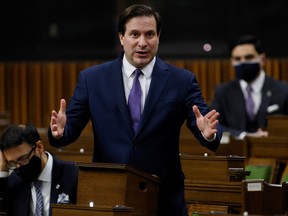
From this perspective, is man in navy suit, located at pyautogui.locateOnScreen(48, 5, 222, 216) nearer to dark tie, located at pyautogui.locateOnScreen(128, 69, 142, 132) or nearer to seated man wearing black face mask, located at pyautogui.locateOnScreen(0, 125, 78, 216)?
dark tie, located at pyautogui.locateOnScreen(128, 69, 142, 132)

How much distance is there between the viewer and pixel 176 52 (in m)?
10.6

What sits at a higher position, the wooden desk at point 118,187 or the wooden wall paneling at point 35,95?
the wooden wall paneling at point 35,95

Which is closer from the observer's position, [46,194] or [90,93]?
[90,93]

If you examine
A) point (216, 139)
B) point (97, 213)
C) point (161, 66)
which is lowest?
point (97, 213)

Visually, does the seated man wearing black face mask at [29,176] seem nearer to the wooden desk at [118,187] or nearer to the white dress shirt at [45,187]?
the white dress shirt at [45,187]

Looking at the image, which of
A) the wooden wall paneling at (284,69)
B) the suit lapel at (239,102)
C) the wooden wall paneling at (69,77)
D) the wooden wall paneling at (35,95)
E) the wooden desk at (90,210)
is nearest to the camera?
the wooden desk at (90,210)

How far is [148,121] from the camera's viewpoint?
4.02 metres

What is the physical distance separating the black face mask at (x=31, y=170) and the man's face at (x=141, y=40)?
91 centimetres

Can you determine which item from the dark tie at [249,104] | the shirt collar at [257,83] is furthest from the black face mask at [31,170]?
the shirt collar at [257,83]

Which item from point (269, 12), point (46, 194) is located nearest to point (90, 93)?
point (46, 194)

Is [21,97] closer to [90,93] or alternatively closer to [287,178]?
[287,178]

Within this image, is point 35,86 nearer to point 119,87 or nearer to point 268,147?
point 268,147

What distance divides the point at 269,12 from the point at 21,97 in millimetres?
2973

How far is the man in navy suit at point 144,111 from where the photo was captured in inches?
158
